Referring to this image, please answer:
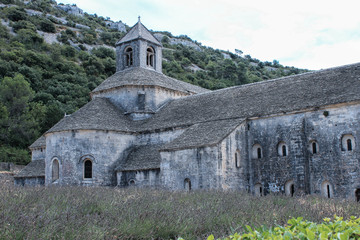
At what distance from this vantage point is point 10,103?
174ft

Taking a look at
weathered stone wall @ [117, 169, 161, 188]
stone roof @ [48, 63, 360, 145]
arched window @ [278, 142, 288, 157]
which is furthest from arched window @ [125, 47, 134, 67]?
arched window @ [278, 142, 288, 157]

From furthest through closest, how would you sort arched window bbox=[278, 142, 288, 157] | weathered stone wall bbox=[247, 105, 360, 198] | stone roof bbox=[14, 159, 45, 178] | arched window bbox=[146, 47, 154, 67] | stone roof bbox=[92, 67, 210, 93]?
arched window bbox=[146, 47, 154, 67]
stone roof bbox=[14, 159, 45, 178]
stone roof bbox=[92, 67, 210, 93]
arched window bbox=[278, 142, 288, 157]
weathered stone wall bbox=[247, 105, 360, 198]

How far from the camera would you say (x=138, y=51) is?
117 feet

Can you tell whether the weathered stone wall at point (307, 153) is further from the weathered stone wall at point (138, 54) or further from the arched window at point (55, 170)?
the weathered stone wall at point (138, 54)

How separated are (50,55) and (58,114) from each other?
1193 inches

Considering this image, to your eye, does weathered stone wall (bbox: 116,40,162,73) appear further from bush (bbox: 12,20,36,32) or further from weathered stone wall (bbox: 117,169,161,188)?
bush (bbox: 12,20,36,32)

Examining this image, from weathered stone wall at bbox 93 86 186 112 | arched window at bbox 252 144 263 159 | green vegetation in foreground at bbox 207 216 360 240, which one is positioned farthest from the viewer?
weathered stone wall at bbox 93 86 186 112

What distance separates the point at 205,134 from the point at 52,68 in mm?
55270

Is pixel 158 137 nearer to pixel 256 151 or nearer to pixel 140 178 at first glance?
pixel 140 178

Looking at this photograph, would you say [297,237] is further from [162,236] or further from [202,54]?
[202,54]

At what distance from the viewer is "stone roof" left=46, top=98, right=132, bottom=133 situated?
27859 millimetres

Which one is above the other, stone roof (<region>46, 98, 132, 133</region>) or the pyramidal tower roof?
the pyramidal tower roof

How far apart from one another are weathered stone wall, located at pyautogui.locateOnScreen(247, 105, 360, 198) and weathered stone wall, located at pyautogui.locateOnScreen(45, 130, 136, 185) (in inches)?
390

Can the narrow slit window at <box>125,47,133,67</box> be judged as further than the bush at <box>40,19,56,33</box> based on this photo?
No
